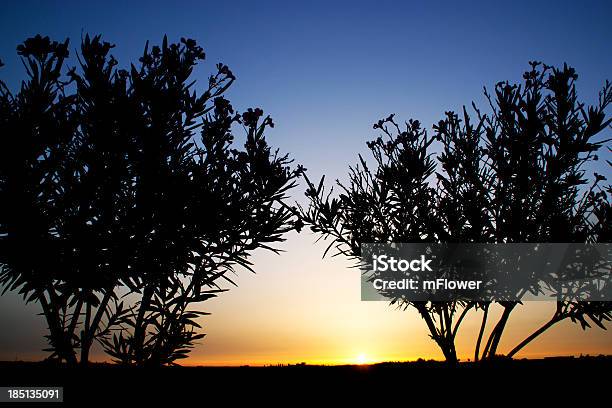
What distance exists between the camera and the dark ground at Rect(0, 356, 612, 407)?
6.00 meters

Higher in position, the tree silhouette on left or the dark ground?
the tree silhouette on left

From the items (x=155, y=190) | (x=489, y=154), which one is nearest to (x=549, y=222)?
(x=489, y=154)

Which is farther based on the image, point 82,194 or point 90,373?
point 82,194

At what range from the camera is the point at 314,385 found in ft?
21.7

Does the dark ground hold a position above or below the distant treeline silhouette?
below

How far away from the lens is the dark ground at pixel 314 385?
19.7ft

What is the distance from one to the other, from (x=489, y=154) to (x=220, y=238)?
5749 millimetres

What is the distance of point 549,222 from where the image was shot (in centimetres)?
963

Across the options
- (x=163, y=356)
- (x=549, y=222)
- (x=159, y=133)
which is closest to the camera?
(x=159, y=133)

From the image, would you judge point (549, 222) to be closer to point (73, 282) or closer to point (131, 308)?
point (131, 308)

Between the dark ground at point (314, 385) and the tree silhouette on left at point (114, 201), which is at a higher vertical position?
the tree silhouette on left at point (114, 201)

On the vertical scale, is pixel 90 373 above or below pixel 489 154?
below

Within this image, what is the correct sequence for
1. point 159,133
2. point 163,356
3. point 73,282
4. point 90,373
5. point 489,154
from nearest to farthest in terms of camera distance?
point 90,373 < point 73,282 < point 159,133 < point 163,356 < point 489,154

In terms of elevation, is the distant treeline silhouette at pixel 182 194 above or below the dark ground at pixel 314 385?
above
